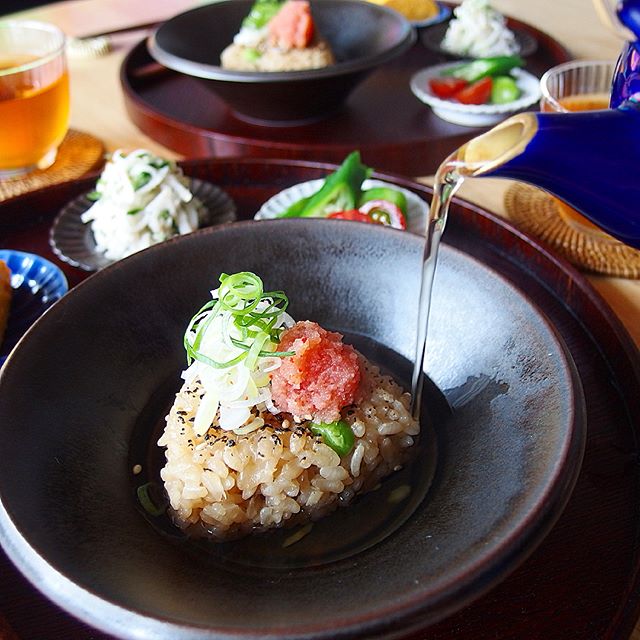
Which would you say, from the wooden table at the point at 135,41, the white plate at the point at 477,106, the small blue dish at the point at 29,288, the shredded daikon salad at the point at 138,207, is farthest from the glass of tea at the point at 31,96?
the white plate at the point at 477,106

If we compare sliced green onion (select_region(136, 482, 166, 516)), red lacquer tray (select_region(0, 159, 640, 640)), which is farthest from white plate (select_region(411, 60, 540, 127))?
sliced green onion (select_region(136, 482, 166, 516))

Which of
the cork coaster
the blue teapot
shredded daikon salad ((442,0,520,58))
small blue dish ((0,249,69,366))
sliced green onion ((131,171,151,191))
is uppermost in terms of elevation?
the blue teapot

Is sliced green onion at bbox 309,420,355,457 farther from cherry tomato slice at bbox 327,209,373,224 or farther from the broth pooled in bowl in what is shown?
cherry tomato slice at bbox 327,209,373,224

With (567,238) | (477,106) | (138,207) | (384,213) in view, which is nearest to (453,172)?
(384,213)

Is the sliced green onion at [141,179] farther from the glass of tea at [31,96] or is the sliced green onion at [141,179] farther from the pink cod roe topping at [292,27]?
the pink cod roe topping at [292,27]

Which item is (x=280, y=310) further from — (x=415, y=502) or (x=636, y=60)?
(x=636, y=60)

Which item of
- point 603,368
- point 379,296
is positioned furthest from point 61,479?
point 603,368
